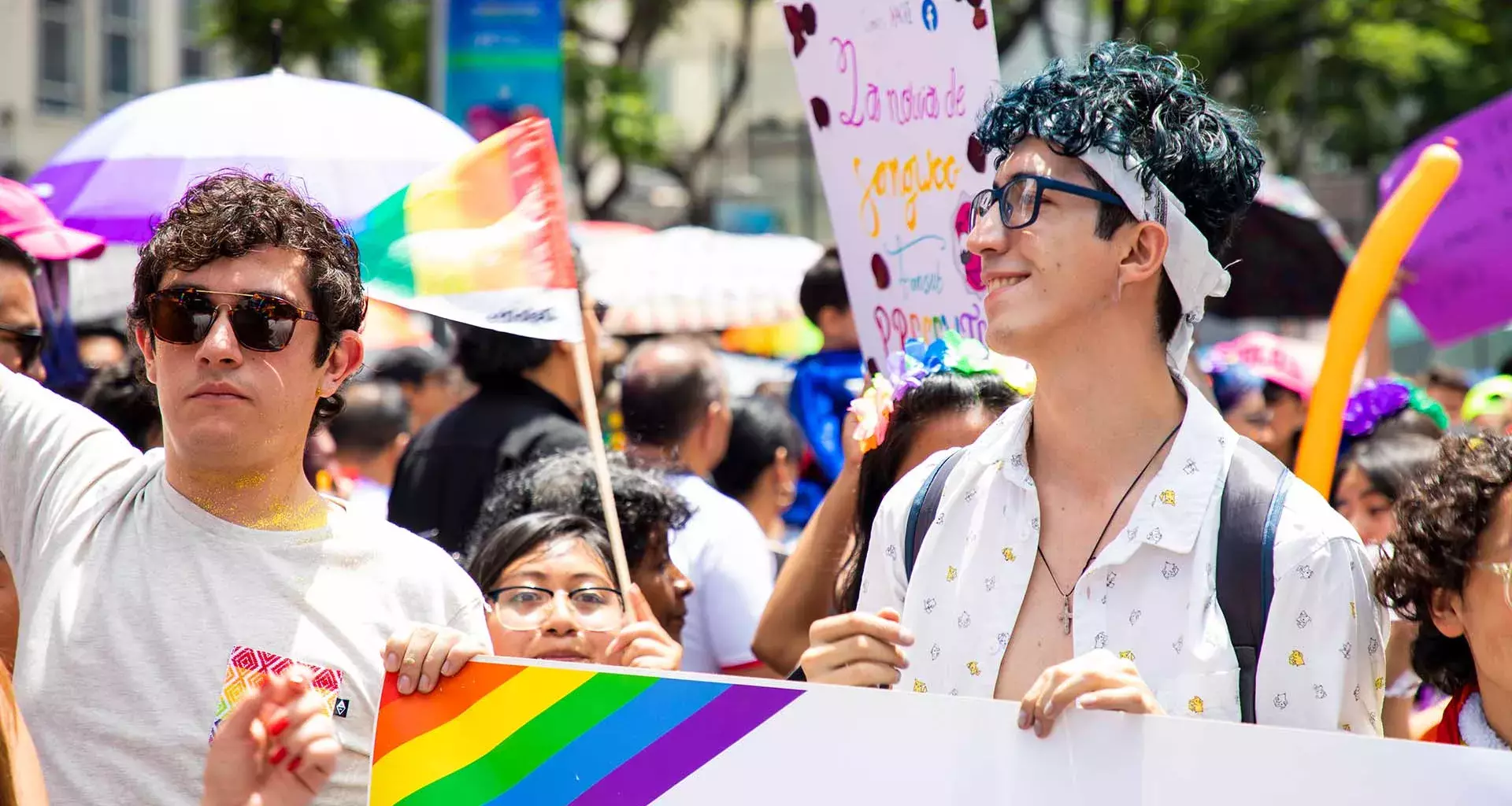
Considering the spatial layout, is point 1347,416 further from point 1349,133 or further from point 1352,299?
point 1349,133

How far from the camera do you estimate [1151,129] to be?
221 centimetres

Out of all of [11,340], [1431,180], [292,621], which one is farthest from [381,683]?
[1431,180]

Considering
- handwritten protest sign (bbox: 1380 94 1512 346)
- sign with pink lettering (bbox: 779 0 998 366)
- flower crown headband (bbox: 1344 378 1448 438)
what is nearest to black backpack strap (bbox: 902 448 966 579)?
sign with pink lettering (bbox: 779 0 998 366)

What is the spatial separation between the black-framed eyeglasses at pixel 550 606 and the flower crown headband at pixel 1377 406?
285 centimetres

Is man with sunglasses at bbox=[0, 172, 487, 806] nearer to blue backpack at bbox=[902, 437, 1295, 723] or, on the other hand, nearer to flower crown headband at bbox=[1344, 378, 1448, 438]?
blue backpack at bbox=[902, 437, 1295, 723]

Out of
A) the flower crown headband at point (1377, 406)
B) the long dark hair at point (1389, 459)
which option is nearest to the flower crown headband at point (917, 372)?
the long dark hair at point (1389, 459)

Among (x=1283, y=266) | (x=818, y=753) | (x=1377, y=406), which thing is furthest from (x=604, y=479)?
(x=1283, y=266)

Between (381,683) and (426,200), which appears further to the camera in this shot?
(426,200)

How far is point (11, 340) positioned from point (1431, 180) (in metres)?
2.68

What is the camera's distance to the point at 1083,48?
7.84 feet

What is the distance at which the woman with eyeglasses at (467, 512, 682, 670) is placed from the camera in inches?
115

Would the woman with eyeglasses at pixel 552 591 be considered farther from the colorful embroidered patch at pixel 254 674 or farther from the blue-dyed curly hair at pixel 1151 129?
the blue-dyed curly hair at pixel 1151 129

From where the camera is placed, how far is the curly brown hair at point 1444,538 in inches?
94.5

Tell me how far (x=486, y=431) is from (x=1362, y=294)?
2.16 metres
